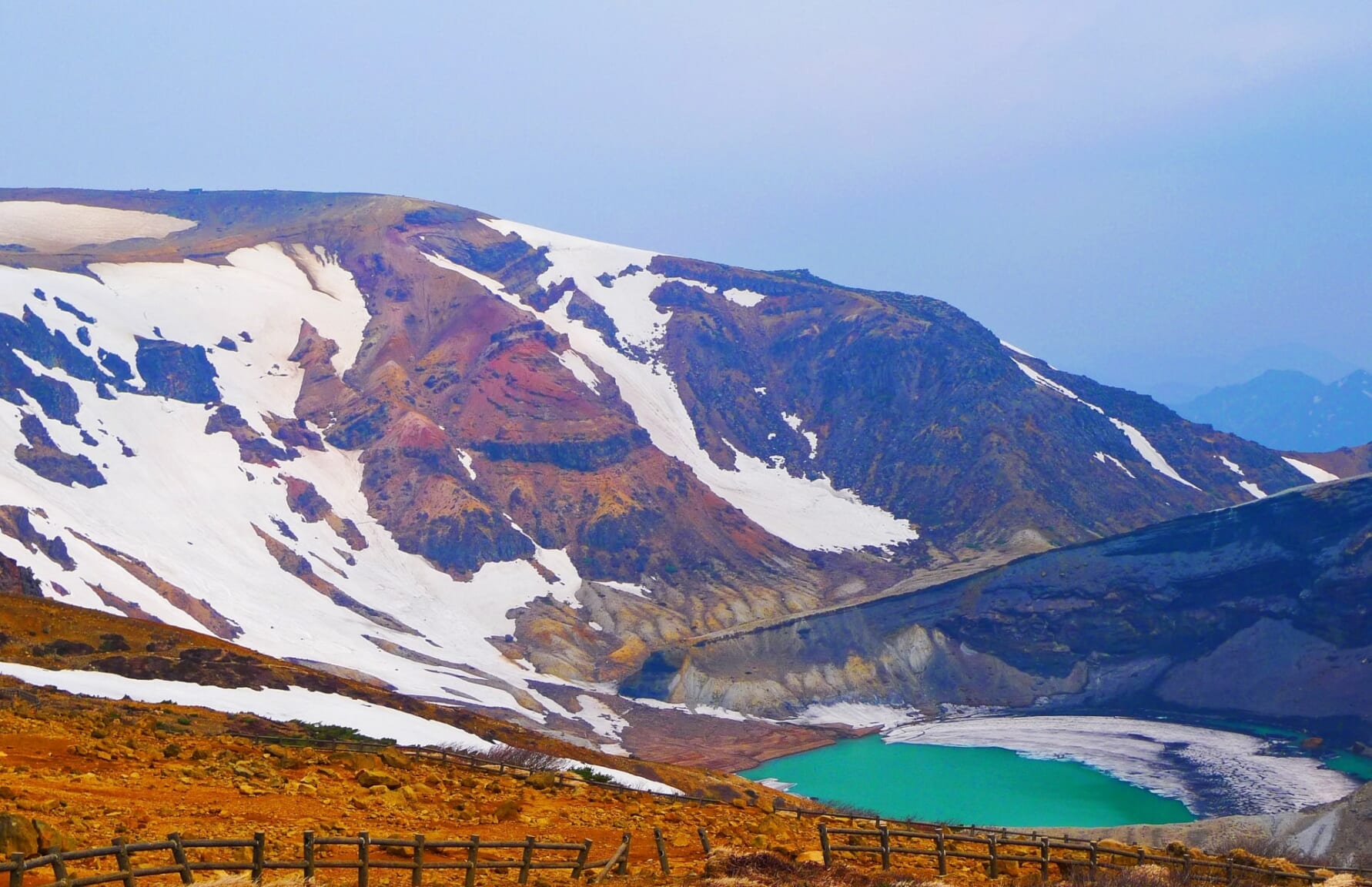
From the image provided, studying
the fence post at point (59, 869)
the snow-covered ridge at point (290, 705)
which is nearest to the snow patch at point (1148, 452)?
the snow-covered ridge at point (290, 705)

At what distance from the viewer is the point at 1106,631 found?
11325 cm

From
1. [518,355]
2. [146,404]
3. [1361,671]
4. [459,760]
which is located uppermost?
[518,355]

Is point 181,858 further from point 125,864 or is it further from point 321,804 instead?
point 321,804

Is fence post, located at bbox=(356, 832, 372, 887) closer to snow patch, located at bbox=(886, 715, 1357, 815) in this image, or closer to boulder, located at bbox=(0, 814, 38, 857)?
boulder, located at bbox=(0, 814, 38, 857)

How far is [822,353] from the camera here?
645 feet

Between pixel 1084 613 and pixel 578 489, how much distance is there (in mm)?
62555

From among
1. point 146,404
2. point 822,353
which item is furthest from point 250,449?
point 822,353

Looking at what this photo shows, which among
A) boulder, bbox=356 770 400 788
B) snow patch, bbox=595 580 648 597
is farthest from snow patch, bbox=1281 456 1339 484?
boulder, bbox=356 770 400 788

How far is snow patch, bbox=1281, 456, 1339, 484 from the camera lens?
610 ft

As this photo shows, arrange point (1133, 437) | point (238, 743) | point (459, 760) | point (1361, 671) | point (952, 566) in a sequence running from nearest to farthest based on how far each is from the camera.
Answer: point (238, 743) → point (459, 760) → point (1361, 671) → point (952, 566) → point (1133, 437)

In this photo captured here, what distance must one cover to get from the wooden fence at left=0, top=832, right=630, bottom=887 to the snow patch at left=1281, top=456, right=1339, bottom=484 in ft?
618

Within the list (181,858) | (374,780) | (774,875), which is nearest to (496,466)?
(374,780)

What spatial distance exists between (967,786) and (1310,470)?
130 meters

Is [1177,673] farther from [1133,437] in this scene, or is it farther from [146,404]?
[146,404]
